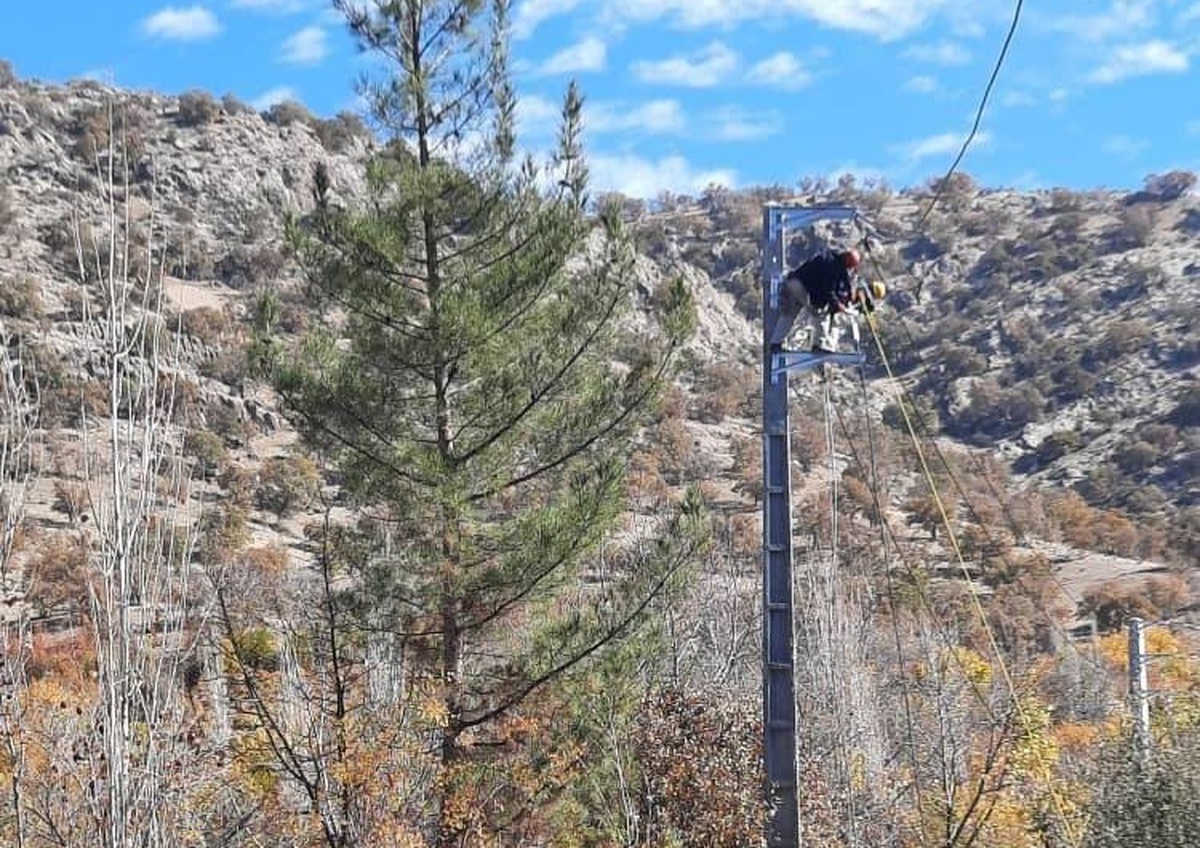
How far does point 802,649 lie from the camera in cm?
2833

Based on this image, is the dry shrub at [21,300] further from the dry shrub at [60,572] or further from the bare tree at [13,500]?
the bare tree at [13,500]

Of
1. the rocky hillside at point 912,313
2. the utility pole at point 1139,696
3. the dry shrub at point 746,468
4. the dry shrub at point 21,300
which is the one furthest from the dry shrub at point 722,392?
the utility pole at point 1139,696

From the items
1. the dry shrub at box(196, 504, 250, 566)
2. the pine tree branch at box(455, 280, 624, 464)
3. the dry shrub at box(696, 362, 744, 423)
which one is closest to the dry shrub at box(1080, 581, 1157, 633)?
the dry shrub at box(696, 362, 744, 423)

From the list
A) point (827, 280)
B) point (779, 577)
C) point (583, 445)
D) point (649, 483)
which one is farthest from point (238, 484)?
point (827, 280)

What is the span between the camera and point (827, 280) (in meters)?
9.54

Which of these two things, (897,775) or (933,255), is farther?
(933,255)

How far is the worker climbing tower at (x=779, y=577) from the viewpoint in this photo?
9617 mm

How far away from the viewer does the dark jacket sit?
9.50 metres

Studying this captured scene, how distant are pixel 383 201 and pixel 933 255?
7729cm

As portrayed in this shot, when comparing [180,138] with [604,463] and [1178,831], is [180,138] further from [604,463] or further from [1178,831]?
[1178,831]

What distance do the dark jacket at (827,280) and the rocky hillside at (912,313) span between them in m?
28.4

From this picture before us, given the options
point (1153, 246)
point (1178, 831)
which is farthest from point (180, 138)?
point (1178, 831)

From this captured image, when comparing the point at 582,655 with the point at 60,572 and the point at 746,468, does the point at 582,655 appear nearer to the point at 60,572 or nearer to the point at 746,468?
the point at 60,572

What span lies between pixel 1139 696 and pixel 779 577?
547cm
